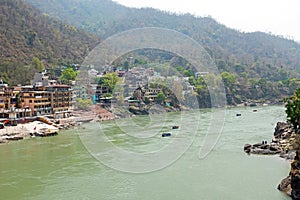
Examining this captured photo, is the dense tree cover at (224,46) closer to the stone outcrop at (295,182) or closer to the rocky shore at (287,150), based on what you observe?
the rocky shore at (287,150)

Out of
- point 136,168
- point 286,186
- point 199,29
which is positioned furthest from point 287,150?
point 199,29

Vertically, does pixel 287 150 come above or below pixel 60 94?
below

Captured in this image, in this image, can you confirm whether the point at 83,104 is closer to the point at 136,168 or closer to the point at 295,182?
the point at 136,168

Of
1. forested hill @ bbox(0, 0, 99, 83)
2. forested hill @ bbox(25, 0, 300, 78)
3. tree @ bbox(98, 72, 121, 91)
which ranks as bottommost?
tree @ bbox(98, 72, 121, 91)

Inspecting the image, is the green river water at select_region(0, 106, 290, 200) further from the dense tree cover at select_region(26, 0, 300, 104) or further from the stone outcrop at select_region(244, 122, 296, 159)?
the dense tree cover at select_region(26, 0, 300, 104)

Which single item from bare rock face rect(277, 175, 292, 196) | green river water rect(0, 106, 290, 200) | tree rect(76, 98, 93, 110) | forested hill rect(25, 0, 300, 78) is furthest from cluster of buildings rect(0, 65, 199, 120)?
forested hill rect(25, 0, 300, 78)

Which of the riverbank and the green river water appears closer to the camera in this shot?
the green river water

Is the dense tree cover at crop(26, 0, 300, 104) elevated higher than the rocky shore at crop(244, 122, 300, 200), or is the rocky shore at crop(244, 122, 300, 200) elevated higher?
the dense tree cover at crop(26, 0, 300, 104)
